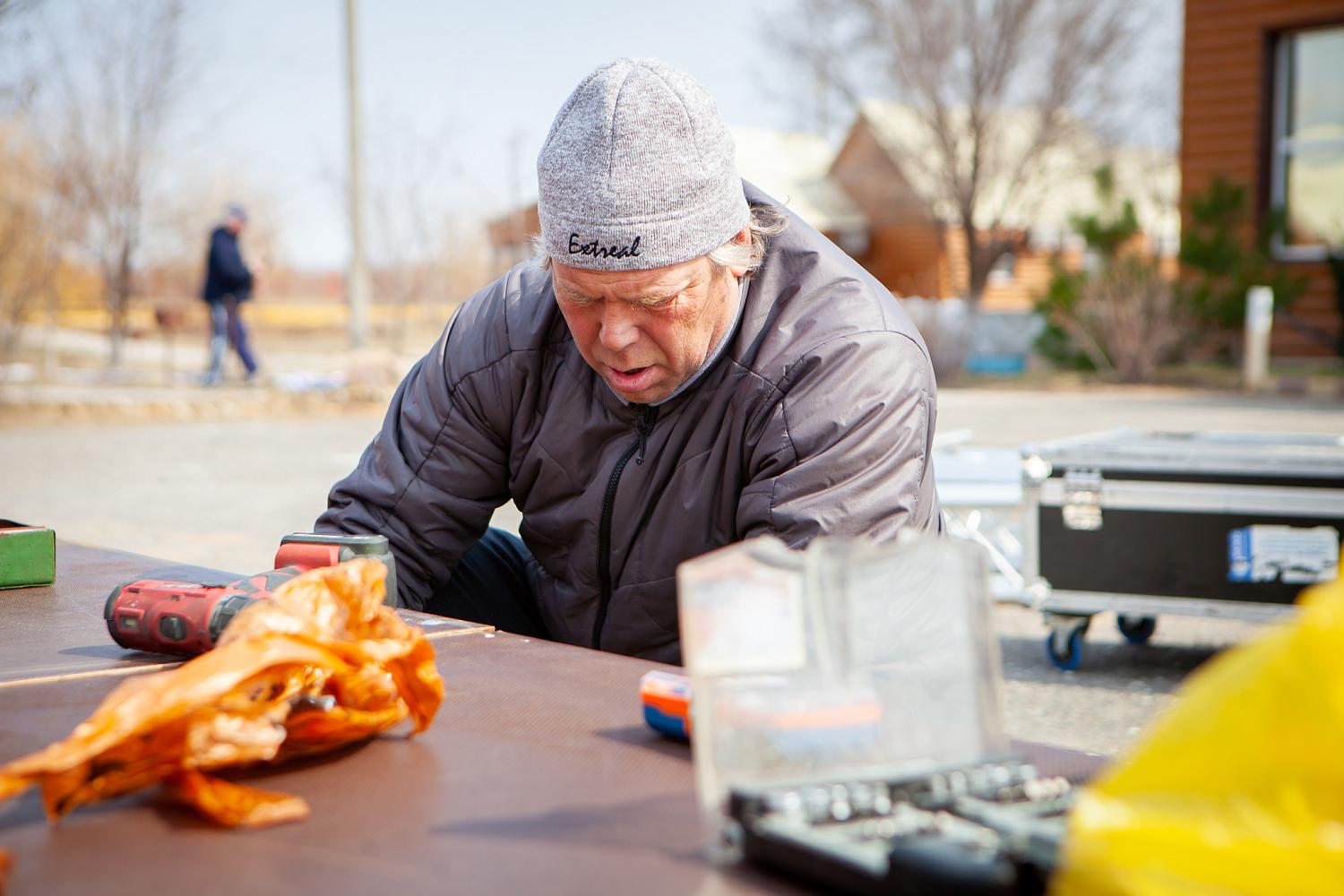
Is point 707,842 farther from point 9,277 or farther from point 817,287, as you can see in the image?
point 9,277

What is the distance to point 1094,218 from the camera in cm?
1706

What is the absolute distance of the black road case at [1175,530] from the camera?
13.5 feet

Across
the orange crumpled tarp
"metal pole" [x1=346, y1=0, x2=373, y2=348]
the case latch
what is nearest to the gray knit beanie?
the orange crumpled tarp

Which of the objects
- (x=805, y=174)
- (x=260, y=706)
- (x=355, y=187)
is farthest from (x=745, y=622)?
(x=805, y=174)

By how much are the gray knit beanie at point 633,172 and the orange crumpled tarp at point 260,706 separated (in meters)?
0.78

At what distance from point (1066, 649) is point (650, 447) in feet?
8.52

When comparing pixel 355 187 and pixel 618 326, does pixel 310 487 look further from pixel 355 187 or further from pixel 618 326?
pixel 618 326

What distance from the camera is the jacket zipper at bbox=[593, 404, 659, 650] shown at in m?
2.32

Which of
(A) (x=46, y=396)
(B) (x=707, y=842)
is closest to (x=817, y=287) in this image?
(B) (x=707, y=842)

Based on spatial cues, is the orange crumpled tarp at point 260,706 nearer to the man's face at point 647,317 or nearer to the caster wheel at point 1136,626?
the man's face at point 647,317

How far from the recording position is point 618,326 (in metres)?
2.12

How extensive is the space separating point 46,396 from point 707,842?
531 inches

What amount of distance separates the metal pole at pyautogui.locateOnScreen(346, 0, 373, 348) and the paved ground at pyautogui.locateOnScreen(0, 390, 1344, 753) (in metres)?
1.65

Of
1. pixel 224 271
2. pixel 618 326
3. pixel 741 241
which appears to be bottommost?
pixel 618 326
